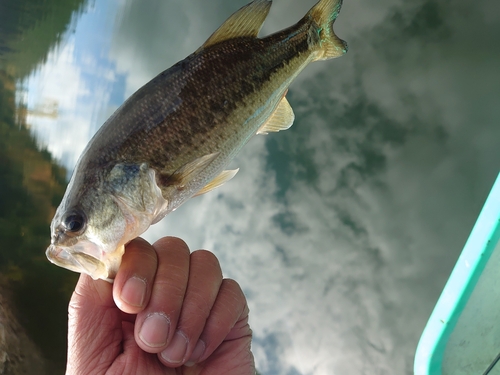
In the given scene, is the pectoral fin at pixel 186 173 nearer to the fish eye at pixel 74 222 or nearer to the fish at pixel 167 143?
the fish at pixel 167 143

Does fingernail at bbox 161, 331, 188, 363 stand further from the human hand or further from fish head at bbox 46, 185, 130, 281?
fish head at bbox 46, 185, 130, 281

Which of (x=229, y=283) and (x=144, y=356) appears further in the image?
(x=229, y=283)

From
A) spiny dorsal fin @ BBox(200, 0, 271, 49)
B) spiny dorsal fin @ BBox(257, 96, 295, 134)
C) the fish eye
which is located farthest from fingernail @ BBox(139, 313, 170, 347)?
spiny dorsal fin @ BBox(200, 0, 271, 49)

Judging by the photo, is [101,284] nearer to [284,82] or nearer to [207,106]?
[207,106]

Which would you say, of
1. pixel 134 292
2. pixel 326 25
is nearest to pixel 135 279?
pixel 134 292

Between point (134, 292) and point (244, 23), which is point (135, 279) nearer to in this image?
point (134, 292)

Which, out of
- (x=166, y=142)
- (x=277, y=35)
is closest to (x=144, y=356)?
(x=166, y=142)

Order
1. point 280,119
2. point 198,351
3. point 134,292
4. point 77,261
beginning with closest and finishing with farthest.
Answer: point 77,261 → point 134,292 → point 198,351 → point 280,119
